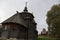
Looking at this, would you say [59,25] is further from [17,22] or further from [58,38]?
[17,22]

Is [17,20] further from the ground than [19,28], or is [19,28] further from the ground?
[17,20]

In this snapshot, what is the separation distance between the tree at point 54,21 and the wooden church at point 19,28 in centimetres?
682

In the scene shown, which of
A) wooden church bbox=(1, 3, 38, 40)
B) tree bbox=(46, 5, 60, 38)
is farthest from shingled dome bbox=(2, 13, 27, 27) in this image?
tree bbox=(46, 5, 60, 38)

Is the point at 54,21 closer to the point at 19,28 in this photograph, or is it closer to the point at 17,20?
the point at 17,20

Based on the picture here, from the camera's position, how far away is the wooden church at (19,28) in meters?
51.6

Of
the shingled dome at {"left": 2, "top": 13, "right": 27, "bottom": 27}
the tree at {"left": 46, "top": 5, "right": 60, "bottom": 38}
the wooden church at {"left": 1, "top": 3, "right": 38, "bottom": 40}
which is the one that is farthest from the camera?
the tree at {"left": 46, "top": 5, "right": 60, "bottom": 38}

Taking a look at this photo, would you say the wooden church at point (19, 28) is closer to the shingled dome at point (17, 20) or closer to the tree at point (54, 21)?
the shingled dome at point (17, 20)

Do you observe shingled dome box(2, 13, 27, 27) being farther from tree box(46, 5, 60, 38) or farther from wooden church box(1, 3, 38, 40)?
tree box(46, 5, 60, 38)

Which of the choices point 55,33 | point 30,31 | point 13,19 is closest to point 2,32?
point 13,19

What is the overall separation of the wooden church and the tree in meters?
6.82

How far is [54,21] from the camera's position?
5906 cm

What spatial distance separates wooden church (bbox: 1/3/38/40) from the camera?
51594 millimetres

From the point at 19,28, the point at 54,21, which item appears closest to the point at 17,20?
the point at 19,28

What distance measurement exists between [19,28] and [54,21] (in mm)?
13078
